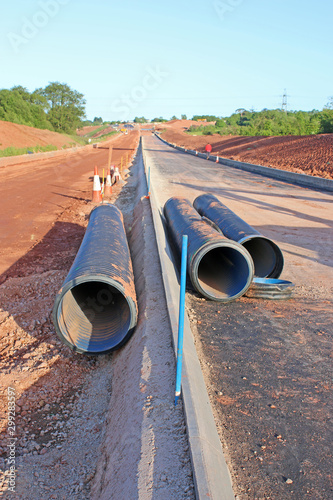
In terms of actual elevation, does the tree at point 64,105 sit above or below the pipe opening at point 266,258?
above

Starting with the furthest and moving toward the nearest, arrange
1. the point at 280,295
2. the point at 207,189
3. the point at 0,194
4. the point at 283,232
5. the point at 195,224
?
the point at 207,189
the point at 0,194
the point at 283,232
the point at 195,224
the point at 280,295

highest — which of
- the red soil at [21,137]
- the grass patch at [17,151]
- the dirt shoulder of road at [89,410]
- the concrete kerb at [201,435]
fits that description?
the red soil at [21,137]

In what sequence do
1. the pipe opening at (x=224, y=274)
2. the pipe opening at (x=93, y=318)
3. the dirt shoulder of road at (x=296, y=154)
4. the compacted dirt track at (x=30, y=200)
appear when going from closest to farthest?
1. the pipe opening at (x=93, y=318)
2. the pipe opening at (x=224, y=274)
3. the compacted dirt track at (x=30, y=200)
4. the dirt shoulder of road at (x=296, y=154)

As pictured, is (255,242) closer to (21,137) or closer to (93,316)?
(93,316)

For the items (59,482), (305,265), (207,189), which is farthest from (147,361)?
(207,189)

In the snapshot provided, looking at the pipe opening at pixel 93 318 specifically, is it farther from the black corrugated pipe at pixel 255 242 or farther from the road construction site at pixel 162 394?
the black corrugated pipe at pixel 255 242

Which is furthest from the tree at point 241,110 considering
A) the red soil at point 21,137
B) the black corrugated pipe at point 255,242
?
the black corrugated pipe at point 255,242

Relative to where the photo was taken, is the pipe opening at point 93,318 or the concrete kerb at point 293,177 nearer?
the pipe opening at point 93,318

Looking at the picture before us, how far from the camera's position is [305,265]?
308 inches

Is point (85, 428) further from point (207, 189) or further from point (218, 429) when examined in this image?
point (207, 189)

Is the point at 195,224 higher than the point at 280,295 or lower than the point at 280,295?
higher

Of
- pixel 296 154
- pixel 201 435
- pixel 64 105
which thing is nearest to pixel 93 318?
pixel 201 435

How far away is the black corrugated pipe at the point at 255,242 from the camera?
21.5 feet

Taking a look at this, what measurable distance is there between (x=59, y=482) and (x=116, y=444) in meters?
0.55
